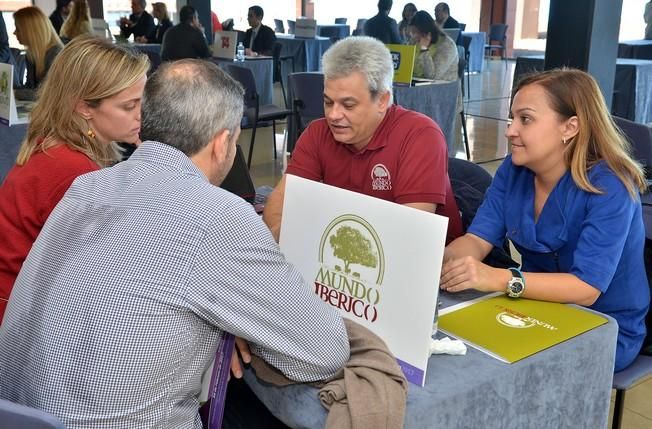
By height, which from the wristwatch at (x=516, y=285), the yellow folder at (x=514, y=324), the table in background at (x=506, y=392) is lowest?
the table in background at (x=506, y=392)

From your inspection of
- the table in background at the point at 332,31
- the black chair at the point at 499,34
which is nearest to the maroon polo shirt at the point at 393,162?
the table in background at the point at 332,31

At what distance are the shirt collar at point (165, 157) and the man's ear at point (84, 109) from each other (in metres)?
0.70

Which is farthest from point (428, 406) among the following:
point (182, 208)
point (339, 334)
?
point (182, 208)

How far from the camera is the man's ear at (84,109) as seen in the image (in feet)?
5.87

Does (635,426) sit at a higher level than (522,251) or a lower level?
lower

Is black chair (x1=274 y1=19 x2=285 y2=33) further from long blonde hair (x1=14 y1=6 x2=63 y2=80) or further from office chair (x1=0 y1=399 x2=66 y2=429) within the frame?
office chair (x1=0 y1=399 x2=66 y2=429)

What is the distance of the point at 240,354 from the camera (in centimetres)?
124

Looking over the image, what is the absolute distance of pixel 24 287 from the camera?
1.13 metres

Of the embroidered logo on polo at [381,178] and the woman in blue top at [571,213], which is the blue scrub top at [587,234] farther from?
the embroidered logo on polo at [381,178]

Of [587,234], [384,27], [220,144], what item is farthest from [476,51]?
[220,144]

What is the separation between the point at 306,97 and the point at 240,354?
12.8ft

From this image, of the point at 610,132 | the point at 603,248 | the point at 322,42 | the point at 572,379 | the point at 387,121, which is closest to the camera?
the point at 572,379

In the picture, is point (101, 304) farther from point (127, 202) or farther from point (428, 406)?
point (428, 406)

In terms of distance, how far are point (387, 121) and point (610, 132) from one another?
0.66 metres
